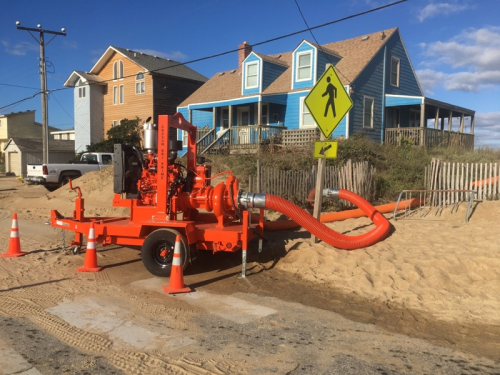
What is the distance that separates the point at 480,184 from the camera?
11305 mm

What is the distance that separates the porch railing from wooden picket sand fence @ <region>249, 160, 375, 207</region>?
29.9 ft

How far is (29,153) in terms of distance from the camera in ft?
125

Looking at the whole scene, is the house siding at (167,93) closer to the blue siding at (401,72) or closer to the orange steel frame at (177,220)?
the blue siding at (401,72)

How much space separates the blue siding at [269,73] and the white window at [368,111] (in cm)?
545

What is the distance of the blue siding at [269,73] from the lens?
24.1m

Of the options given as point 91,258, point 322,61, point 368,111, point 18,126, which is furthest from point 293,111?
point 18,126

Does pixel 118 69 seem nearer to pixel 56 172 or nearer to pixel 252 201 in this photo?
pixel 56 172

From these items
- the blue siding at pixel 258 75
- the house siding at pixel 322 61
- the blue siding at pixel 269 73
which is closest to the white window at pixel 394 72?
the house siding at pixel 322 61

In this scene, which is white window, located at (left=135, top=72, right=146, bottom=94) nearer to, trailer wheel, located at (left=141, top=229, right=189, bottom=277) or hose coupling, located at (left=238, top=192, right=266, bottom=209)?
hose coupling, located at (left=238, top=192, right=266, bottom=209)

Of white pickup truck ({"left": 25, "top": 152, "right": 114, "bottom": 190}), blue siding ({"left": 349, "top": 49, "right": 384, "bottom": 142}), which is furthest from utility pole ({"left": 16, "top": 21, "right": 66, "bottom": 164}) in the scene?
blue siding ({"left": 349, "top": 49, "right": 384, "bottom": 142})

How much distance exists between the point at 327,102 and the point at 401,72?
19.0 metres

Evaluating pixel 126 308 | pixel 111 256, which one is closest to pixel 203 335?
pixel 126 308

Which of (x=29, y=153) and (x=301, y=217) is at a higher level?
(x=29, y=153)

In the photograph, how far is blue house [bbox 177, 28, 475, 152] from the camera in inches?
846
